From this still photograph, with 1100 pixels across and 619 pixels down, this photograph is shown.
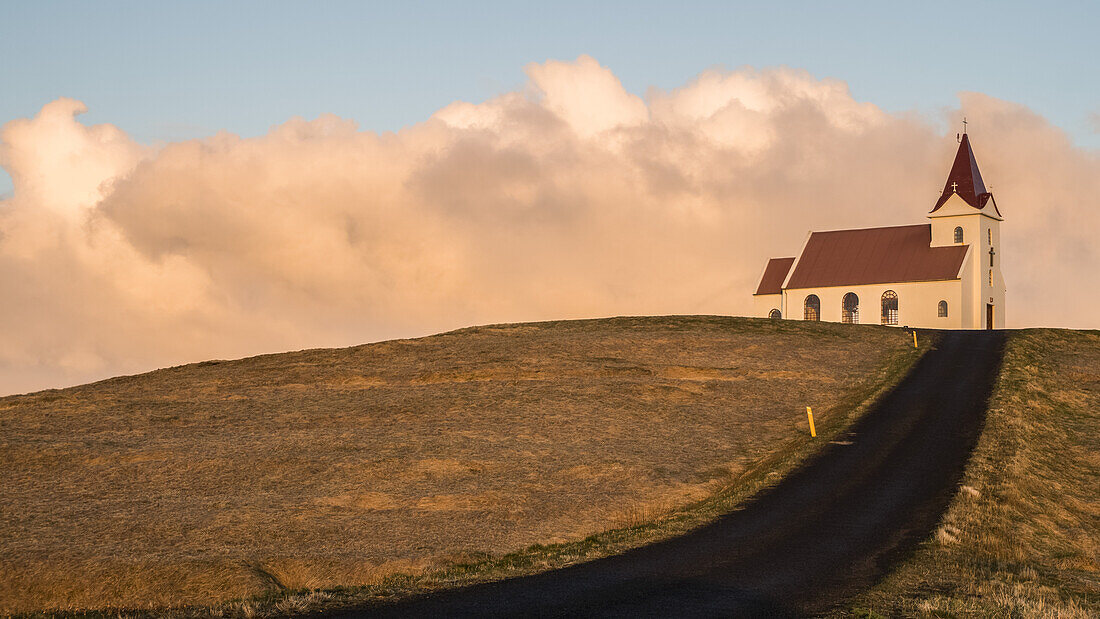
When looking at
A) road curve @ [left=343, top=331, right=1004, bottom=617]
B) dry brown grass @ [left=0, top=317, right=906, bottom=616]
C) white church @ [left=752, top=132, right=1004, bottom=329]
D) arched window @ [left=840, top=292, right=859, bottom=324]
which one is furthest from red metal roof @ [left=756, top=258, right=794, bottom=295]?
road curve @ [left=343, top=331, right=1004, bottom=617]

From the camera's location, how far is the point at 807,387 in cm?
4659

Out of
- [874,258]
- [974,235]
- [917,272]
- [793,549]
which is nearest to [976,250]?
[974,235]

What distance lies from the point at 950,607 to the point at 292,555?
13.7 meters

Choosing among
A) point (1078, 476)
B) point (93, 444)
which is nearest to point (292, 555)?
point (93, 444)

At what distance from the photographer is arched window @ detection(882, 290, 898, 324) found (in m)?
87.9

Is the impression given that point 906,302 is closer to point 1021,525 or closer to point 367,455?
point 1021,525

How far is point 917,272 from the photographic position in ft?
286

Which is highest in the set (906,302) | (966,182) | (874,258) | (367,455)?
(966,182)

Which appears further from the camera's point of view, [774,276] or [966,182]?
[774,276]

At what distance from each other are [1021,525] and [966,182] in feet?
234

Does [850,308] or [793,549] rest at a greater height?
[850,308]

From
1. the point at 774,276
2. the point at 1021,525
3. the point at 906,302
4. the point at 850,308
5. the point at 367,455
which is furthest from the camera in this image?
the point at 774,276

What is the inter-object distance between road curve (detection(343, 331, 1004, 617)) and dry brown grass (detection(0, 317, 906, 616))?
2.72m

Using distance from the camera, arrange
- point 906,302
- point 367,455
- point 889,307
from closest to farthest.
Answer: point 367,455 → point 906,302 → point 889,307
